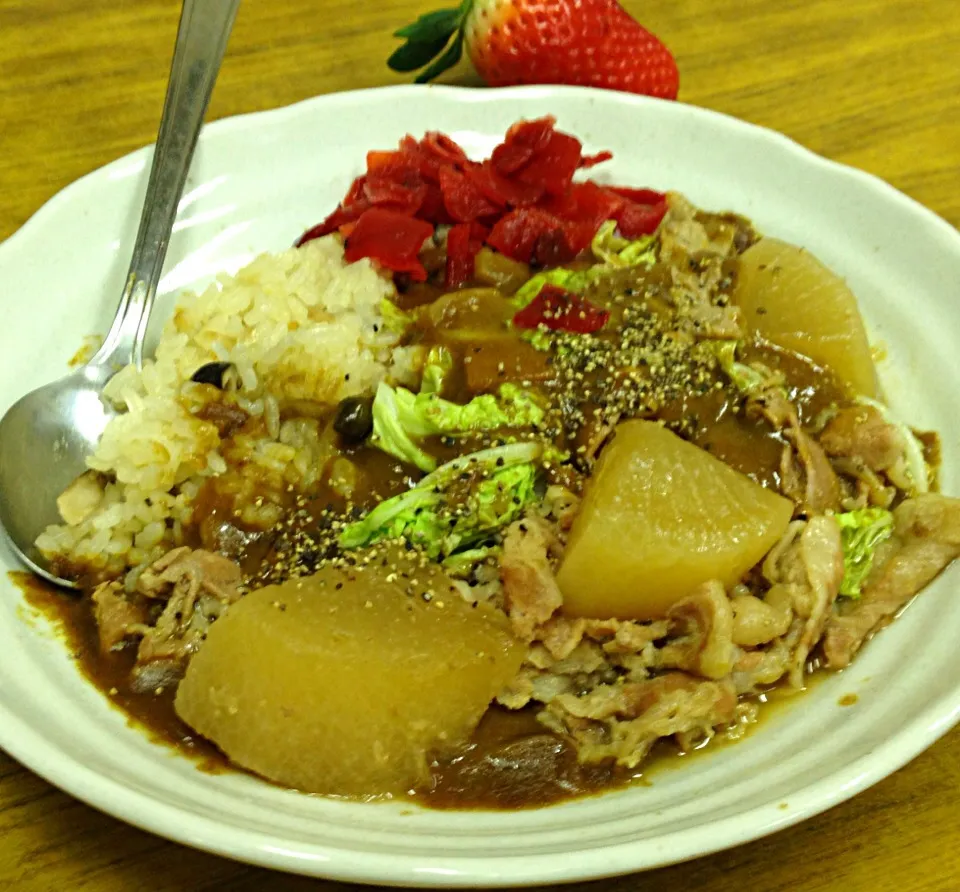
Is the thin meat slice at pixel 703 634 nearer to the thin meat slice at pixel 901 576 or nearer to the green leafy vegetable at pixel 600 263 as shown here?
the thin meat slice at pixel 901 576

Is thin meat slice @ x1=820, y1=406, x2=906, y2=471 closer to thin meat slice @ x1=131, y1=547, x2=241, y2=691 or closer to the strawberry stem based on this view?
thin meat slice @ x1=131, y1=547, x2=241, y2=691

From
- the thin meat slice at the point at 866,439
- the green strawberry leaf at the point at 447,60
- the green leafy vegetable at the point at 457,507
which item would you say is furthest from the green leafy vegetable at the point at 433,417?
the green strawberry leaf at the point at 447,60

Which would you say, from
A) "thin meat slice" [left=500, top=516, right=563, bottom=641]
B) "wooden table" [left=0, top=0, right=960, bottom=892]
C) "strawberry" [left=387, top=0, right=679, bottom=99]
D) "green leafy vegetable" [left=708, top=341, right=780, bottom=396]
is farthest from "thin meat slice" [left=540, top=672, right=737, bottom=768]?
"strawberry" [left=387, top=0, right=679, bottom=99]

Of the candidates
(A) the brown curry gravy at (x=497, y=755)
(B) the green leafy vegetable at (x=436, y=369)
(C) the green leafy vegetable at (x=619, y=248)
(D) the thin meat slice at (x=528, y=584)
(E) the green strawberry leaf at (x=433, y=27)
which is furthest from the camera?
(E) the green strawberry leaf at (x=433, y=27)

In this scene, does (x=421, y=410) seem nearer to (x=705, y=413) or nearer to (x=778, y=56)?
(x=705, y=413)

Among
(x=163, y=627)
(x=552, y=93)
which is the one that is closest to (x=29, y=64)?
(x=552, y=93)

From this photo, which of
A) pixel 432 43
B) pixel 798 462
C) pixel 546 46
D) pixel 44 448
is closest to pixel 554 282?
pixel 798 462
